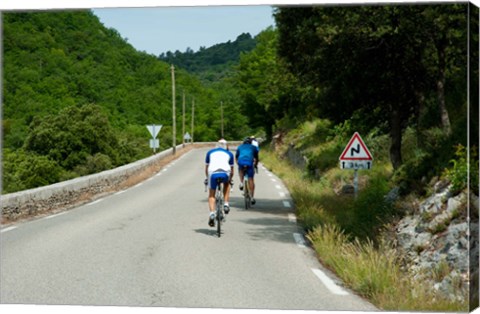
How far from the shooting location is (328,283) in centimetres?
691

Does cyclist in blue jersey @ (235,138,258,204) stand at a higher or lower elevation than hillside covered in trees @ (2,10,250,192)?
lower

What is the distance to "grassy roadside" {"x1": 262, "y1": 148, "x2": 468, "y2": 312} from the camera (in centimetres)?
582

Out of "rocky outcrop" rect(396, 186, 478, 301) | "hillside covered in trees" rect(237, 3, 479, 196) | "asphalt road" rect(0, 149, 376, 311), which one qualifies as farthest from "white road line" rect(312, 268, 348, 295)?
"hillside covered in trees" rect(237, 3, 479, 196)

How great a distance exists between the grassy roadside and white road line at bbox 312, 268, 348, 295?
15cm

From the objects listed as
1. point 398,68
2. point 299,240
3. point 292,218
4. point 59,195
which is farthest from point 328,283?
point 59,195

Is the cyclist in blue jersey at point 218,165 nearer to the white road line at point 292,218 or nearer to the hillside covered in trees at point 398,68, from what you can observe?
the white road line at point 292,218

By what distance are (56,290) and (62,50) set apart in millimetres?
5169

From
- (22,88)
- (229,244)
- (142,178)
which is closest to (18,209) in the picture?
(22,88)

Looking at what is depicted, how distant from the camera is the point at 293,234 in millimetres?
10695

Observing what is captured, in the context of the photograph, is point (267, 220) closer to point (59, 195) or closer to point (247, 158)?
point (247, 158)

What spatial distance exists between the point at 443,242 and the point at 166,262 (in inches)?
143

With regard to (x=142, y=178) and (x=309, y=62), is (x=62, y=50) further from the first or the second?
(x=142, y=178)

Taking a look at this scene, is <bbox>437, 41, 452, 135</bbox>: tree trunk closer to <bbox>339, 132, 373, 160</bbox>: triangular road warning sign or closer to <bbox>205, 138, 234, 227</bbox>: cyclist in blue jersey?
<bbox>339, 132, 373, 160</bbox>: triangular road warning sign

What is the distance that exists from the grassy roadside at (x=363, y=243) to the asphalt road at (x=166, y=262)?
0.20 m
